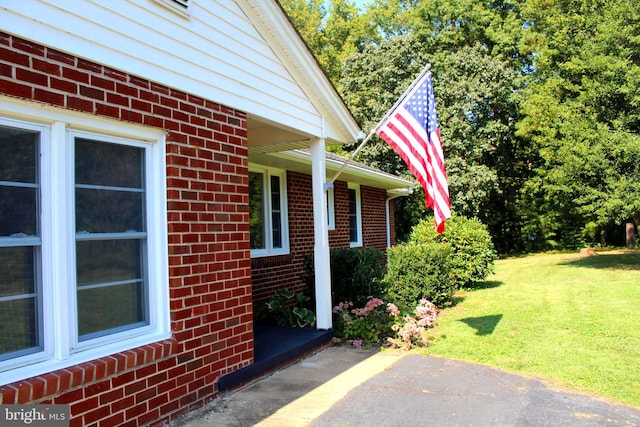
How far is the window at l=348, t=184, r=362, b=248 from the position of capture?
12.5 m

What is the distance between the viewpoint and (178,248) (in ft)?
13.5

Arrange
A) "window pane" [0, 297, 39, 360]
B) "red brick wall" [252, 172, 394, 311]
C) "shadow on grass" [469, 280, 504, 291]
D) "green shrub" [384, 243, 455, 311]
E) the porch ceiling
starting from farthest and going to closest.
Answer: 1. "shadow on grass" [469, 280, 504, 291]
2. "green shrub" [384, 243, 455, 311]
3. "red brick wall" [252, 172, 394, 311]
4. the porch ceiling
5. "window pane" [0, 297, 39, 360]

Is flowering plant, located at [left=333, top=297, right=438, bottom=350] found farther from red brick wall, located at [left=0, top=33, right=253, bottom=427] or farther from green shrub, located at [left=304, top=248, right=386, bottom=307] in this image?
red brick wall, located at [left=0, top=33, right=253, bottom=427]

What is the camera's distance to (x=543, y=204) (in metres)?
26.2

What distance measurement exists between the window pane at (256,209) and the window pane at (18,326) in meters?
5.32

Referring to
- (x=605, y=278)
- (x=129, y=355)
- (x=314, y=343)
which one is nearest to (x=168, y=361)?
(x=129, y=355)

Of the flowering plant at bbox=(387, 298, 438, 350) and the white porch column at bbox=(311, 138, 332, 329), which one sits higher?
the white porch column at bbox=(311, 138, 332, 329)

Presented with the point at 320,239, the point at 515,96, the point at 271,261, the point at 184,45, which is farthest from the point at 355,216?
the point at 515,96

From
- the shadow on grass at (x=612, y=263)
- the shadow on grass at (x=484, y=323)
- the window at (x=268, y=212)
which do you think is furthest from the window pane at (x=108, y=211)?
the shadow on grass at (x=612, y=263)

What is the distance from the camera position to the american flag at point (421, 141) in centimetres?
624

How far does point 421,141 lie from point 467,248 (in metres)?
6.40

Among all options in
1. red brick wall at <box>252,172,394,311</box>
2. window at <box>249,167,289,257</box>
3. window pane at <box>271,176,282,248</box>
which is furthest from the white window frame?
window pane at <box>271,176,282,248</box>

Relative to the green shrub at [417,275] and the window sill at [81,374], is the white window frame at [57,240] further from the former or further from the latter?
the green shrub at [417,275]

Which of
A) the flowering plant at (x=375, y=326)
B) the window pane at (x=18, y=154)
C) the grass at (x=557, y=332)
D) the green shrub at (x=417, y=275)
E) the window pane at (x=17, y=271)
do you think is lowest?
the grass at (x=557, y=332)
